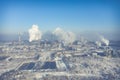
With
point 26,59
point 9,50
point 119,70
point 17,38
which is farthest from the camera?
point 17,38

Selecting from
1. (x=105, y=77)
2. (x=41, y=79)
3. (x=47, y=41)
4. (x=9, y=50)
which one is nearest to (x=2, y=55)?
(x=9, y=50)

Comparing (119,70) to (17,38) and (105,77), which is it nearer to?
(105,77)

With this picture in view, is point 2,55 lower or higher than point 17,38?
lower

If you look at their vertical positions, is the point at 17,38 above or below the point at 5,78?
above

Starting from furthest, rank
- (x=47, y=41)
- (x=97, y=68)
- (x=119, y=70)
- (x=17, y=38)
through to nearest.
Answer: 1. (x=17, y=38)
2. (x=47, y=41)
3. (x=97, y=68)
4. (x=119, y=70)

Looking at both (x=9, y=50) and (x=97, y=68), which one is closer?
(x=97, y=68)

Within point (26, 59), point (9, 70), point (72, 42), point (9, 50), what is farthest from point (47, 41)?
point (9, 70)

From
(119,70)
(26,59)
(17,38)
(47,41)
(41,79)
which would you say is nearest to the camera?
(41,79)

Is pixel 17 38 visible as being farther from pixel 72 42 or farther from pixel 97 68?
pixel 97 68

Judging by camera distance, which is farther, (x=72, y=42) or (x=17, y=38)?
(x=17, y=38)
